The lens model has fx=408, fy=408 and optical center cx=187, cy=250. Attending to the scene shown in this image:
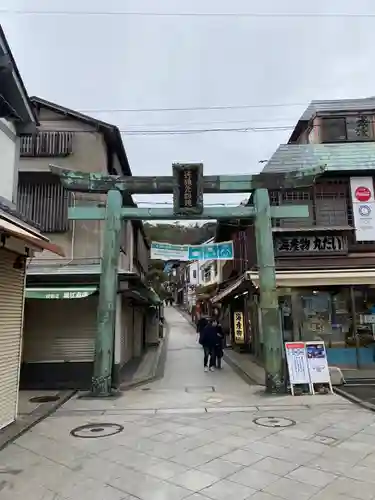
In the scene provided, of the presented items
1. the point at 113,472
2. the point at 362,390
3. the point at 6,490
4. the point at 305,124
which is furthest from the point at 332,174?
the point at 6,490

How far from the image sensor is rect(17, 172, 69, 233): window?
1327 centimetres

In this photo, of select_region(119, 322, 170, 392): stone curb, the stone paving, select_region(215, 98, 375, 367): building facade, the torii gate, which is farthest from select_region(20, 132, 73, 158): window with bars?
the stone paving

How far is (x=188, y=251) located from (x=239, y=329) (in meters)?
8.47

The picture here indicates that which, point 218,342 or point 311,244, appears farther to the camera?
point 218,342

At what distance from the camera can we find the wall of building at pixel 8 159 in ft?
28.6

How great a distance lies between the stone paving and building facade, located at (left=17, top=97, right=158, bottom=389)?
2463mm

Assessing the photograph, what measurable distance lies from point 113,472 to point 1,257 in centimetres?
441

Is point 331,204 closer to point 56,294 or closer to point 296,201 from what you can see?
point 296,201

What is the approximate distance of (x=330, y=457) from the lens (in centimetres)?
602

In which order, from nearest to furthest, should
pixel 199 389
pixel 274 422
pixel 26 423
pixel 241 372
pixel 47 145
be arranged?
pixel 26 423 < pixel 274 422 < pixel 199 389 < pixel 47 145 < pixel 241 372

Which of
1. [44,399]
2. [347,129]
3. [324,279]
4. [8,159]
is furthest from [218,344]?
[347,129]

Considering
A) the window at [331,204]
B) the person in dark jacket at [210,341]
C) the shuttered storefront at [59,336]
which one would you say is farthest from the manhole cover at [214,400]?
the window at [331,204]

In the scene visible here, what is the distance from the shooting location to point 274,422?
26.8 ft

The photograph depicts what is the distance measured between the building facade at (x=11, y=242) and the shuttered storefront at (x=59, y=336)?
4.27 m
